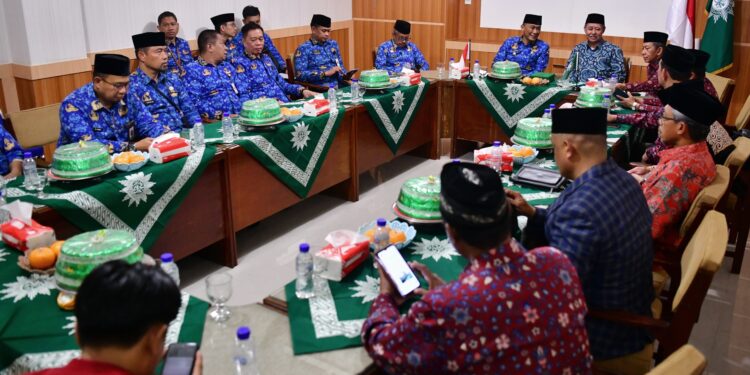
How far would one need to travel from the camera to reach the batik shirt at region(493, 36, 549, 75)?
6.41 m

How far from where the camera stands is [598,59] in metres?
5.96

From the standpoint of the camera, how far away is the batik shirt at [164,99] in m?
4.15

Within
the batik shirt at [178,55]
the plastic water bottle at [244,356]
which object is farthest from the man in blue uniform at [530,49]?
the plastic water bottle at [244,356]

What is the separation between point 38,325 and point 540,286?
1491 mm

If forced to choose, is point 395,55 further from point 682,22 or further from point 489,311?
point 489,311

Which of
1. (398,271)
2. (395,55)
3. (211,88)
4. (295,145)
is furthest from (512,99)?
(398,271)

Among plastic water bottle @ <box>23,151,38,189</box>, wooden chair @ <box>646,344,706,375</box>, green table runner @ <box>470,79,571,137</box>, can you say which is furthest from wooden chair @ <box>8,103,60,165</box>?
wooden chair @ <box>646,344,706,375</box>

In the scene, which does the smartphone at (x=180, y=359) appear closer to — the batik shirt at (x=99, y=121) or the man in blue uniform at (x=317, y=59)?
the batik shirt at (x=99, y=121)

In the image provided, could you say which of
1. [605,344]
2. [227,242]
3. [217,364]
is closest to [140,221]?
[227,242]

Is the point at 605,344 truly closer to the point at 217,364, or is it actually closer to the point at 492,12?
the point at 217,364

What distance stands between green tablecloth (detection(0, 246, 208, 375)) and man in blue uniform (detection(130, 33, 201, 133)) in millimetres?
1887

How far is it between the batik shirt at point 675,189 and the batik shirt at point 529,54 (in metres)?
3.67

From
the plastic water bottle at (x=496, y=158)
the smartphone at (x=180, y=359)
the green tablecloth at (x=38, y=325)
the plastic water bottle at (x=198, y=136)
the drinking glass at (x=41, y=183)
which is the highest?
the plastic water bottle at (x=198, y=136)

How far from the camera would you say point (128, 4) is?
5895 mm
